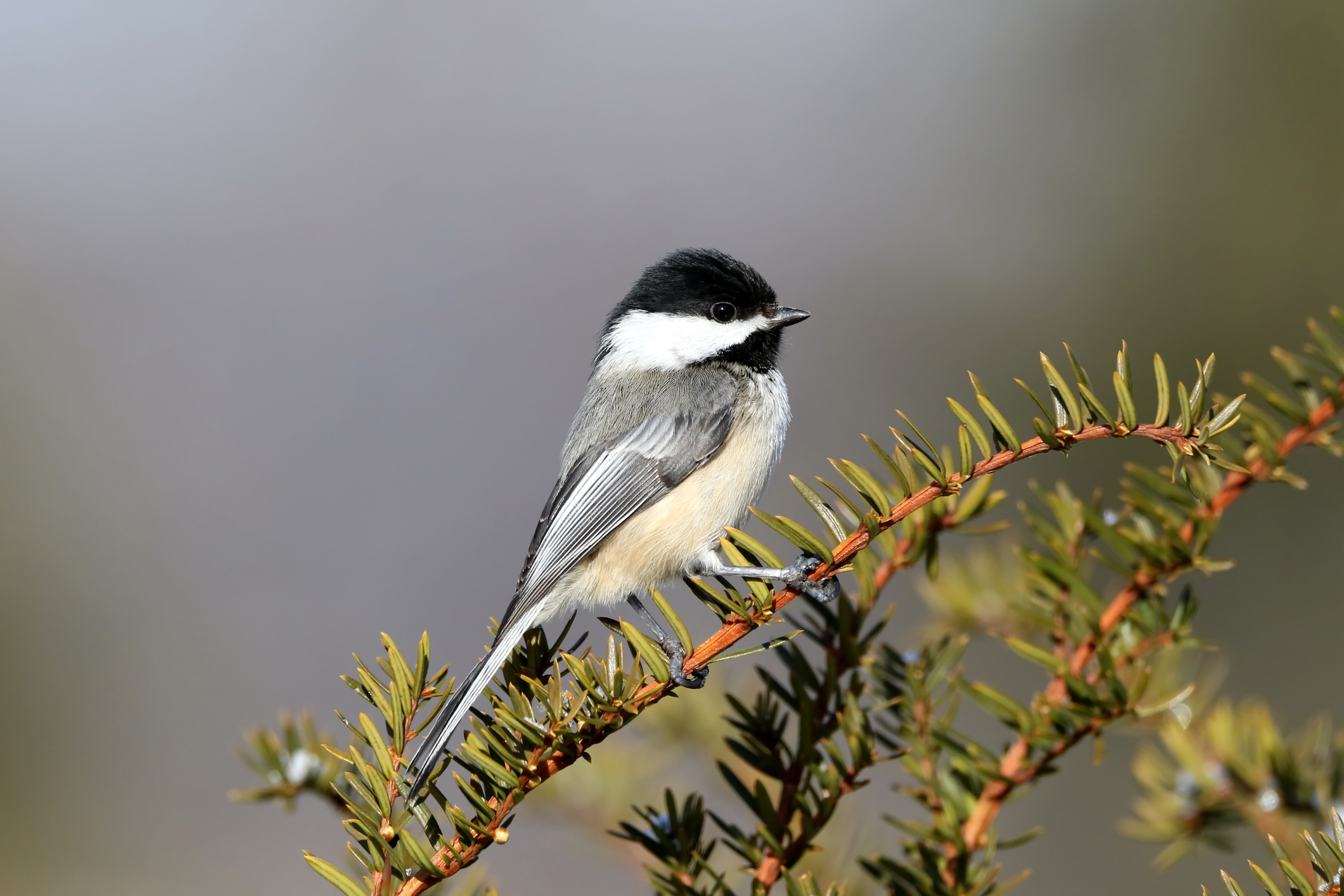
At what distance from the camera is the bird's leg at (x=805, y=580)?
2.55 ft

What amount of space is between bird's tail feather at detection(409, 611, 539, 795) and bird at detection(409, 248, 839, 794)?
165mm

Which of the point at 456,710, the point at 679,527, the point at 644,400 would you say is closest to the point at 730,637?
the point at 456,710

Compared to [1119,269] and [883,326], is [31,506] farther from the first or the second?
[1119,269]

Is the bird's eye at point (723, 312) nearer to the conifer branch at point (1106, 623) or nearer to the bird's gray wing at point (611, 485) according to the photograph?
the bird's gray wing at point (611, 485)

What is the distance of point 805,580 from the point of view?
74cm

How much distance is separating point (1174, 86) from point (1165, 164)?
0.25m

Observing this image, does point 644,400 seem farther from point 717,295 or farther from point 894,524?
point 894,524

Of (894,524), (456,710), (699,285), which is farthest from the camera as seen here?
(699,285)

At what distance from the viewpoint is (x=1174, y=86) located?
2.85 metres

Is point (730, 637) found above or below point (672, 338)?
below

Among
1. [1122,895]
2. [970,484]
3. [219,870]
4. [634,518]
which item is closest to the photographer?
[970,484]

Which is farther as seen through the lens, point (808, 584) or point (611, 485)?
point (611, 485)

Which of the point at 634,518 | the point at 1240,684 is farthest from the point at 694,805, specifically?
the point at 1240,684

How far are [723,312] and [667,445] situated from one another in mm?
348
